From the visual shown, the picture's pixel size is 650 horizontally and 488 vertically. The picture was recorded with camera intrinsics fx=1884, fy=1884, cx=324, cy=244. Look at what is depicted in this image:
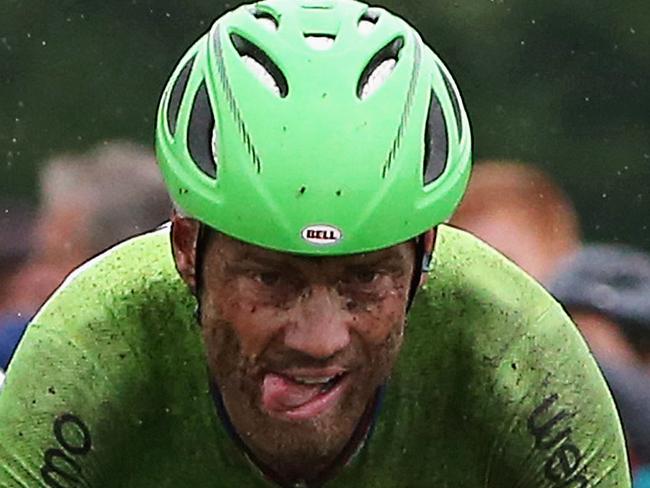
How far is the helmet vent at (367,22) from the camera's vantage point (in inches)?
84.1

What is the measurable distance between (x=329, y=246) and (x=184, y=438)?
50cm

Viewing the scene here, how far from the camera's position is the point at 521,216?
3902 mm

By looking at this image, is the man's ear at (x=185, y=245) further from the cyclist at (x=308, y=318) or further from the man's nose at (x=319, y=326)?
the man's nose at (x=319, y=326)

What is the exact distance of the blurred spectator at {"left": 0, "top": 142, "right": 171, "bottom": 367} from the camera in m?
3.89

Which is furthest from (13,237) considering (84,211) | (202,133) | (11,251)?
(202,133)

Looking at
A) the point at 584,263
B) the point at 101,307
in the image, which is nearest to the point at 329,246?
the point at 101,307

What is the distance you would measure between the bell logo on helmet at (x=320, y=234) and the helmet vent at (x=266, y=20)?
0.30 m

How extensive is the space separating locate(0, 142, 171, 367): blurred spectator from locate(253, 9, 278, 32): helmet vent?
5.82 feet

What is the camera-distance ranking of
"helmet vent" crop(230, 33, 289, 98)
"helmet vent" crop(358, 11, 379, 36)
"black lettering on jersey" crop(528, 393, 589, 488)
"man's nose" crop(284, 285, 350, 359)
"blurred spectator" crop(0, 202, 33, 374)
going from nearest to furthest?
"man's nose" crop(284, 285, 350, 359) < "helmet vent" crop(230, 33, 289, 98) < "helmet vent" crop(358, 11, 379, 36) < "black lettering on jersey" crop(528, 393, 589, 488) < "blurred spectator" crop(0, 202, 33, 374)

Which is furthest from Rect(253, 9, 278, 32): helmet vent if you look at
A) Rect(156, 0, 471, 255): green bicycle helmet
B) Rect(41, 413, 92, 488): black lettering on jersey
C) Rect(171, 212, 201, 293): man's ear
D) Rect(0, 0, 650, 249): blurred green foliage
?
Rect(0, 0, 650, 249): blurred green foliage

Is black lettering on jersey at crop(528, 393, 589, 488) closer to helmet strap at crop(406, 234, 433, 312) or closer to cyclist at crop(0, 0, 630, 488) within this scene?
cyclist at crop(0, 0, 630, 488)

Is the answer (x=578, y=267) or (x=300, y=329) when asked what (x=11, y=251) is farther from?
(x=300, y=329)

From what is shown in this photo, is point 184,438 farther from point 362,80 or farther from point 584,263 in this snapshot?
point 584,263

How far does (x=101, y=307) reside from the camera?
7.47ft
